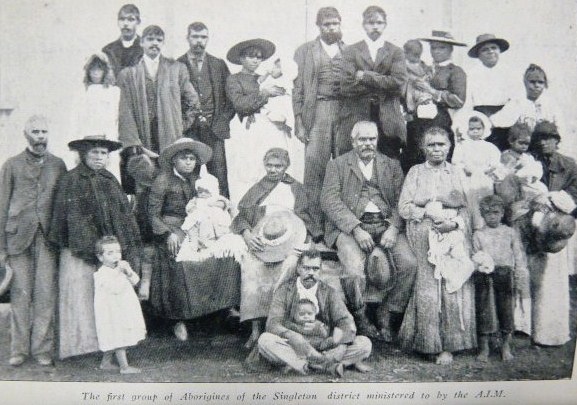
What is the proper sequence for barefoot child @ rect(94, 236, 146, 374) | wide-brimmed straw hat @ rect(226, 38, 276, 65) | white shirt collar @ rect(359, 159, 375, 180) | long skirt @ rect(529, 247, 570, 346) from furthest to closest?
long skirt @ rect(529, 247, 570, 346), white shirt collar @ rect(359, 159, 375, 180), wide-brimmed straw hat @ rect(226, 38, 276, 65), barefoot child @ rect(94, 236, 146, 374)

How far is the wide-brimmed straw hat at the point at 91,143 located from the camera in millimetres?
5633

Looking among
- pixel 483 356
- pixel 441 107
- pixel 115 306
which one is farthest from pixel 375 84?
pixel 115 306

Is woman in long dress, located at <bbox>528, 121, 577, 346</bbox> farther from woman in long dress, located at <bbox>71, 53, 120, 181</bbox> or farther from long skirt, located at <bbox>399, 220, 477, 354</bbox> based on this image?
woman in long dress, located at <bbox>71, 53, 120, 181</bbox>

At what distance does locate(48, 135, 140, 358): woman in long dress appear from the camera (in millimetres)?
5609

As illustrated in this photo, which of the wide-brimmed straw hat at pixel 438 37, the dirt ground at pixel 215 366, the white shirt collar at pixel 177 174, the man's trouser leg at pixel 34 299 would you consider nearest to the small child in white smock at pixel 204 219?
the white shirt collar at pixel 177 174

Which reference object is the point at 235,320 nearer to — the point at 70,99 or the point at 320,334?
the point at 320,334

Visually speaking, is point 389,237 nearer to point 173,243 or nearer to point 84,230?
point 173,243

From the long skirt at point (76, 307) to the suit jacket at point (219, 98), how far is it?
4.78 feet

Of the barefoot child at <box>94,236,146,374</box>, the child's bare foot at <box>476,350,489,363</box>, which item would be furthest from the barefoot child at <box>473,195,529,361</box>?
the barefoot child at <box>94,236,146,374</box>

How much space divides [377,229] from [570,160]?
1705 mm

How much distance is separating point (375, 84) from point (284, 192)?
1.12 metres

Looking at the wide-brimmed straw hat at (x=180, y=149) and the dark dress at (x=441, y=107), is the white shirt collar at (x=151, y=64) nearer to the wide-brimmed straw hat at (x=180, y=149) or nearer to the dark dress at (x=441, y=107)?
the wide-brimmed straw hat at (x=180, y=149)

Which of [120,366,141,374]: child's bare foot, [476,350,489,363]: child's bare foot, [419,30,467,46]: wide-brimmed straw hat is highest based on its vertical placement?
[419,30,467,46]: wide-brimmed straw hat

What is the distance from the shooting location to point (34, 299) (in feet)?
18.5
